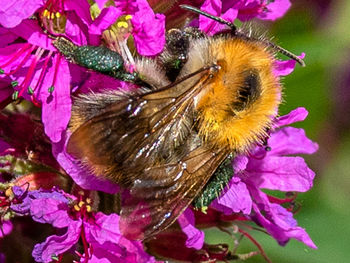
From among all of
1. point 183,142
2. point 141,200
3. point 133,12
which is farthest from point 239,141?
point 133,12

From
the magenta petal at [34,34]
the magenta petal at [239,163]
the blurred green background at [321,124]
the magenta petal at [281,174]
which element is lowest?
the blurred green background at [321,124]

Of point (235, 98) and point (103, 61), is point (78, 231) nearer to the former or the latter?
point (103, 61)

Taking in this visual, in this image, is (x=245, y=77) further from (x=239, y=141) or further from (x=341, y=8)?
(x=341, y=8)

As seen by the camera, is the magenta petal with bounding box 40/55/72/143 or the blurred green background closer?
the magenta petal with bounding box 40/55/72/143

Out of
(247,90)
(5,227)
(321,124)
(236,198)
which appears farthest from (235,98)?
(321,124)

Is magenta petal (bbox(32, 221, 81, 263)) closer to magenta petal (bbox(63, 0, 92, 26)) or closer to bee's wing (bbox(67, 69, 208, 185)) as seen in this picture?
bee's wing (bbox(67, 69, 208, 185))

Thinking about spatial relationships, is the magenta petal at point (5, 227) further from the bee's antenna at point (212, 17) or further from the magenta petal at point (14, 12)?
the bee's antenna at point (212, 17)

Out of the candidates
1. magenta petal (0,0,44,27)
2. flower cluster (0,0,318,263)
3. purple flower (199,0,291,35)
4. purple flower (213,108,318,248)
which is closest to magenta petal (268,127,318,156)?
purple flower (213,108,318,248)

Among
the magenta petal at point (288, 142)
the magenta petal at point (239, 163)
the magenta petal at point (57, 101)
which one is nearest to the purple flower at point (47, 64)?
the magenta petal at point (57, 101)
